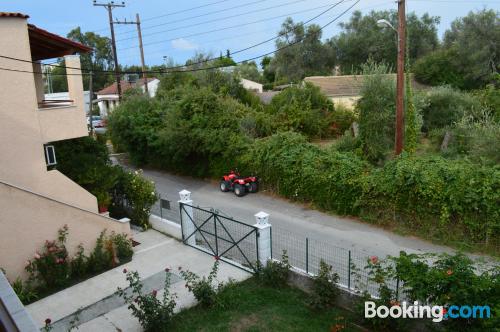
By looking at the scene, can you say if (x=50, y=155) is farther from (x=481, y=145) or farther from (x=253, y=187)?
(x=481, y=145)

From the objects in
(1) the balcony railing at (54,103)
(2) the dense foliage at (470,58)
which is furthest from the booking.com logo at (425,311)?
(2) the dense foliage at (470,58)

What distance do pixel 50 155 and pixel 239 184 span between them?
7793 mm

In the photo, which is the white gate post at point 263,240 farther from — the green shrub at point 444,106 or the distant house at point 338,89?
the distant house at point 338,89

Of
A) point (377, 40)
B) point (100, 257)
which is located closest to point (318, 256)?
point (100, 257)

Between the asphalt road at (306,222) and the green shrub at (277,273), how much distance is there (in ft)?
10.6

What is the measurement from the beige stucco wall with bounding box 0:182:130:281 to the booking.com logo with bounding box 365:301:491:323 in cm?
698

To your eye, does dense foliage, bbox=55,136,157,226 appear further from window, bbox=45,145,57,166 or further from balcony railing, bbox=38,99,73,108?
balcony railing, bbox=38,99,73,108

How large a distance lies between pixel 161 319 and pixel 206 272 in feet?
8.70

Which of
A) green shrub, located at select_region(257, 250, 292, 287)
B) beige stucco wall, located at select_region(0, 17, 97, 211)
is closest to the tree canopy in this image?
beige stucco wall, located at select_region(0, 17, 97, 211)

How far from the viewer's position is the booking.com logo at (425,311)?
6.09m

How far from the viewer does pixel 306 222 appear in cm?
1412

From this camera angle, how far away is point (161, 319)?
24.3 feet

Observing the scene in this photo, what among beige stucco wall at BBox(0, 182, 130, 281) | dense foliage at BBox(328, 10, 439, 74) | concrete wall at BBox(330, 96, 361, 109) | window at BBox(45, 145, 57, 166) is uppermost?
dense foliage at BBox(328, 10, 439, 74)

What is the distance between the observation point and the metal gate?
10.2m
